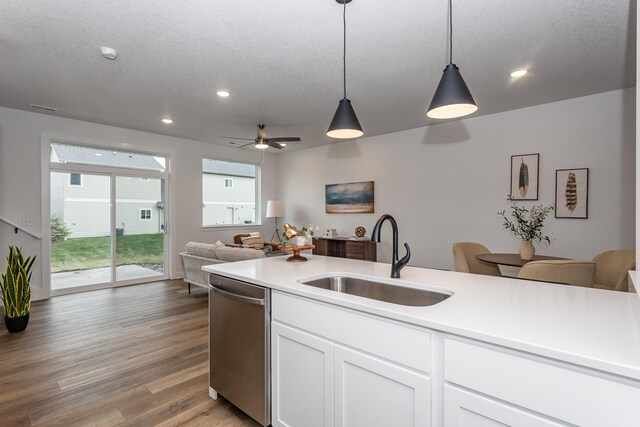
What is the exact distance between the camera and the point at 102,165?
527cm

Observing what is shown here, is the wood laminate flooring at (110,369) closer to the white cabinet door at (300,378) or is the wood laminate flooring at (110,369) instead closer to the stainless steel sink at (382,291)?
the white cabinet door at (300,378)

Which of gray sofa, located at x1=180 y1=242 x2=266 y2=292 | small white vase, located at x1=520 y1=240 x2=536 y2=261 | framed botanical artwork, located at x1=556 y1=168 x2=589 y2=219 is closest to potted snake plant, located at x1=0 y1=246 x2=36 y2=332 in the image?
gray sofa, located at x1=180 y1=242 x2=266 y2=292

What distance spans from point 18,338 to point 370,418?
12.5 feet

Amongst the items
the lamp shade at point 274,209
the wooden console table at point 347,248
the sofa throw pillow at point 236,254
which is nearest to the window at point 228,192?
the lamp shade at point 274,209

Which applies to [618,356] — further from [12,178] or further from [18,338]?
[12,178]

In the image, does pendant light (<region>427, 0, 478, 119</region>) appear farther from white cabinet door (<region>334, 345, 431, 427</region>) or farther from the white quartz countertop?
white cabinet door (<region>334, 345, 431, 427</region>)

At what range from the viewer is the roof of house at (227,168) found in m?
6.76

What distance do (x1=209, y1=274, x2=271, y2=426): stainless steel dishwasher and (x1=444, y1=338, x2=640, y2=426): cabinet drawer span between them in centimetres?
106

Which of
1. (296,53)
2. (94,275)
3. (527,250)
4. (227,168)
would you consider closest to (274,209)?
(227,168)

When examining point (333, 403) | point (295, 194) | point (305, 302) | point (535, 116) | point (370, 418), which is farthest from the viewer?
point (295, 194)

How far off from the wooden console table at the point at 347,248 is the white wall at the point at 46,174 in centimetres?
213

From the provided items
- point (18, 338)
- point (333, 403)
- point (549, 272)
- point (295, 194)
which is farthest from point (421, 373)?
point (295, 194)

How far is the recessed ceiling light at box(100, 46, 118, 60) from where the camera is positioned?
2758mm

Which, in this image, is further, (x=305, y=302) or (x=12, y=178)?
(x=12, y=178)
